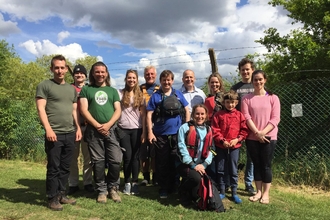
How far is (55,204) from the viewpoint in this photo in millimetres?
4023

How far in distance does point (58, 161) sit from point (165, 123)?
63.0 inches

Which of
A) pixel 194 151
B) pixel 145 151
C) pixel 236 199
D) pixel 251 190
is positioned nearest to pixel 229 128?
pixel 194 151

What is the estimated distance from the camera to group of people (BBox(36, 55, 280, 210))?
13.5ft

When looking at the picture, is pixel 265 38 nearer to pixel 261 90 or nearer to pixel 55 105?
pixel 261 90

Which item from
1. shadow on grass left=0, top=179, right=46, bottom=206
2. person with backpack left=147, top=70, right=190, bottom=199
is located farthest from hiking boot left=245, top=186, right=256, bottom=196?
shadow on grass left=0, top=179, right=46, bottom=206

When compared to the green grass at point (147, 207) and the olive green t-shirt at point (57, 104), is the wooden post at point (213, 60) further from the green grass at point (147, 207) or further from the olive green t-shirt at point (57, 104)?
the olive green t-shirt at point (57, 104)

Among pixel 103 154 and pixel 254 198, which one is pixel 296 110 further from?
pixel 103 154

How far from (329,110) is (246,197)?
254cm

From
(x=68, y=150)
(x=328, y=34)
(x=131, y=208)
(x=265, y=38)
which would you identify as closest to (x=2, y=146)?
(x=68, y=150)

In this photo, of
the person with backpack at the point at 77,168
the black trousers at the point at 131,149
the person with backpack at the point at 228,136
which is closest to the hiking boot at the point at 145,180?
the black trousers at the point at 131,149

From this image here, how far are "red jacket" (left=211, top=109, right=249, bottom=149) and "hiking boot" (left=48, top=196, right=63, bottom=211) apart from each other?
233cm

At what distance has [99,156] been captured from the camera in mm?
4406

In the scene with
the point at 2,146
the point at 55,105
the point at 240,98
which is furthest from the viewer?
the point at 2,146

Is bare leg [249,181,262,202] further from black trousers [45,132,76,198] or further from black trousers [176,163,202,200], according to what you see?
black trousers [45,132,76,198]
